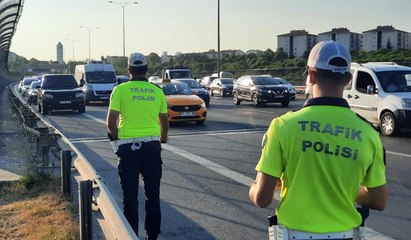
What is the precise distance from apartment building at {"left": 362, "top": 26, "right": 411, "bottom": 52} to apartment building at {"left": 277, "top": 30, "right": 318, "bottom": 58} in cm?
1455

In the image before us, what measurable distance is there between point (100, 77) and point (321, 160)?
30973mm

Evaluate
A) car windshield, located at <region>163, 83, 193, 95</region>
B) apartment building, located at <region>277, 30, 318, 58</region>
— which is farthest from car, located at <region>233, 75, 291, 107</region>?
apartment building, located at <region>277, 30, 318, 58</region>

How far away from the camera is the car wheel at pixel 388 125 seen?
14047mm

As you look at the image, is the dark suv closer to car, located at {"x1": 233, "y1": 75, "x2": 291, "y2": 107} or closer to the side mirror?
→ car, located at {"x1": 233, "y1": 75, "x2": 291, "y2": 107}

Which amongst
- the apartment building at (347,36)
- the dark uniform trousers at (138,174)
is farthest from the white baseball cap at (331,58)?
the apartment building at (347,36)

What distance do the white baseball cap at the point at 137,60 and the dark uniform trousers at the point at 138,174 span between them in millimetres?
777

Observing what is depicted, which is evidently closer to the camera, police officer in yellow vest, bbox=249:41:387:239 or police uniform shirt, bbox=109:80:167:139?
police officer in yellow vest, bbox=249:41:387:239

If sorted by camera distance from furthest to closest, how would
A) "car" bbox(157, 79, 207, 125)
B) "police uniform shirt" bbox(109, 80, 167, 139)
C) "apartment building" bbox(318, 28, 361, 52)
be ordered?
"apartment building" bbox(318, 28, 361, 52) → "car" bbox(157, 79, 207, 125) → "police uniform shirt" bbox(109, 80, 167, 139)

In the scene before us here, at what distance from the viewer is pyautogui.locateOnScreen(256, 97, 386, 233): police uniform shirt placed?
249 cm

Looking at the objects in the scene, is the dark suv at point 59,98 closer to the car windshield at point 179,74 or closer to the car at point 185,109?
the car at point 185,109

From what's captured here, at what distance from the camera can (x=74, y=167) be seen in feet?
22.5

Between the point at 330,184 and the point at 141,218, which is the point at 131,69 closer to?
the point at 141,218

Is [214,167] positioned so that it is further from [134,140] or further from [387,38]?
[387,38]

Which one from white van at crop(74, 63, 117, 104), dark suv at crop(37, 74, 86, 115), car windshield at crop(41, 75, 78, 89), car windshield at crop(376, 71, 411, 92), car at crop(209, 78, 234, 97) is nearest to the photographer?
car windshield at crop(376, 71, 411, 92)
